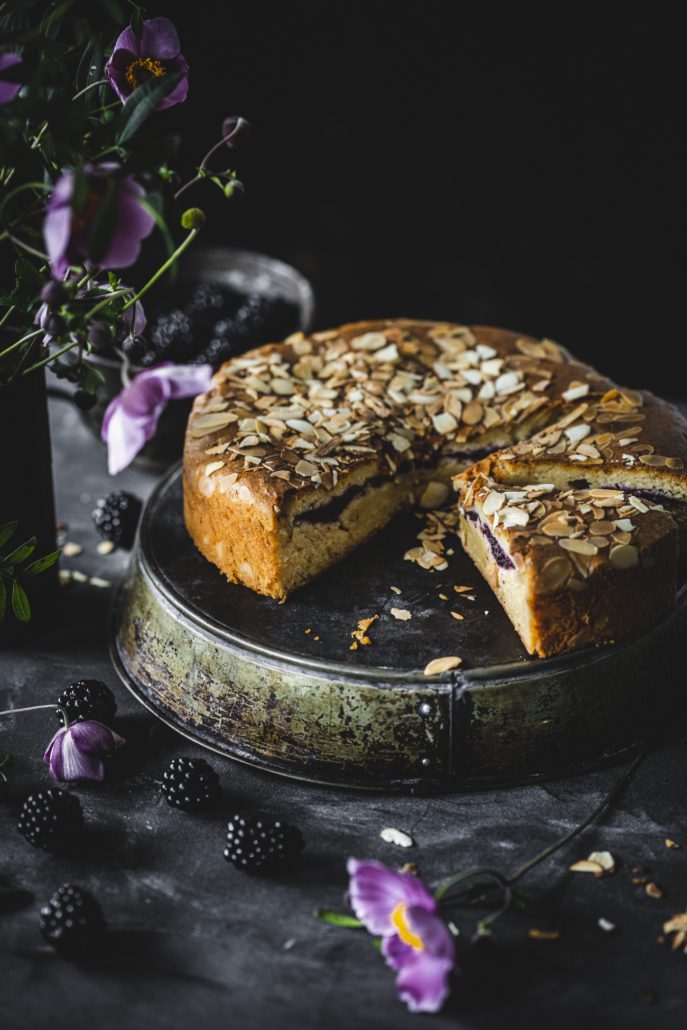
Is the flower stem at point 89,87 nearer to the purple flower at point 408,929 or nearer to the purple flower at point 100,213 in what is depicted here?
the purple flower at point 100,213

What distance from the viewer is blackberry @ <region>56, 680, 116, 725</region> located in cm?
253

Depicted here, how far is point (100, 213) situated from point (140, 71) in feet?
1.70

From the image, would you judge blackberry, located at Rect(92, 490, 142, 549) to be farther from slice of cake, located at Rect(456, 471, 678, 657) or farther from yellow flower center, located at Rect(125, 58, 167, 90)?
yellow flower center, located at Rect(125, 58, 167, 90)

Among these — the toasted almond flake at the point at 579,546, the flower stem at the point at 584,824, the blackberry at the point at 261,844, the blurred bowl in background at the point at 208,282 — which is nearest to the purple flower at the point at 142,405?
the blackberry at the point at 261,844

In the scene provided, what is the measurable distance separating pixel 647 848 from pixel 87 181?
1.62 meters

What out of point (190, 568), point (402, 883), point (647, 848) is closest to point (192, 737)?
point (190, 568)

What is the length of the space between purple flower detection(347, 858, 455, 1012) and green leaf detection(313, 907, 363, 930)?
2cm

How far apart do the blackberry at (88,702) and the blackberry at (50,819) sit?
10.2 inches

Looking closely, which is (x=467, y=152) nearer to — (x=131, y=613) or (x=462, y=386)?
(x=462, y=386)

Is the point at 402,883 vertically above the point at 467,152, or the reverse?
the point at 467,152

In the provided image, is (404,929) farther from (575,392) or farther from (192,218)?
(575,392)

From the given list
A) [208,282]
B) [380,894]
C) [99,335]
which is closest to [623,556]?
[380,894]

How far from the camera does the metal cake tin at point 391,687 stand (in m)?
2.35

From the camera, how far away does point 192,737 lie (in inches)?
101
